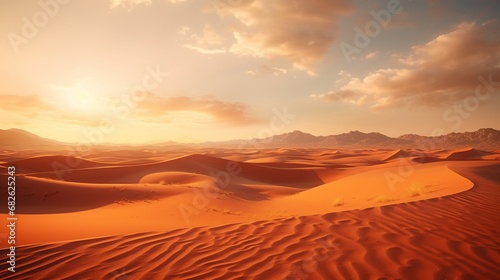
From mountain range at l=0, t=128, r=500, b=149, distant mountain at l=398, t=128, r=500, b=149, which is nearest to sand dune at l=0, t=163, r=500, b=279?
mountain range at l=0, t=128, r=500, b=149

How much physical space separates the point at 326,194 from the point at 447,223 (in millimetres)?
8923

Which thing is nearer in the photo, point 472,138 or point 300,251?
point 300,251

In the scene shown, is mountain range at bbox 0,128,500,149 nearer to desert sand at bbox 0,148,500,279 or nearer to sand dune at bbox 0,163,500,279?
desert sand at bbox 0,148,500,279

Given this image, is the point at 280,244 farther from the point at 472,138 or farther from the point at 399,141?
the point at 399,141

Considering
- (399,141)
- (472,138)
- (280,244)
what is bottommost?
(280,244)

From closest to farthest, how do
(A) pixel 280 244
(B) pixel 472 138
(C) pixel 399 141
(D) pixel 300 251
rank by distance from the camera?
1. (D) pixel 300 251
2. (A) pixel 280 244
3. (B) pixel 472 138
4. (C) pixel 399 141

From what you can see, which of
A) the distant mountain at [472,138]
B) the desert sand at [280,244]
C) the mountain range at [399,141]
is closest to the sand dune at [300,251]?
the desert sand at [280,244]

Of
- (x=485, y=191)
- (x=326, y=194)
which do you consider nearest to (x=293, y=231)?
(x=485, y=191)

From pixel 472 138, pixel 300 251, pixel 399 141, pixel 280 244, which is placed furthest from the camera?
pixel 399 141

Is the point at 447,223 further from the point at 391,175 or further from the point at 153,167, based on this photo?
the point at 153,167

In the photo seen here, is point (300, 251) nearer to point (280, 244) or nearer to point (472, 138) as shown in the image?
point (280, 244)

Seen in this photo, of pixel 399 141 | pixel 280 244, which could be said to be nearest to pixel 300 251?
pixel 280 244

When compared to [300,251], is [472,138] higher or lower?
higher

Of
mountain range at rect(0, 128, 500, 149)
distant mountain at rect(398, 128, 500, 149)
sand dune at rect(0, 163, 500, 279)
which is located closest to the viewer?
sand dune at rect(0, 163, 500, 279)
